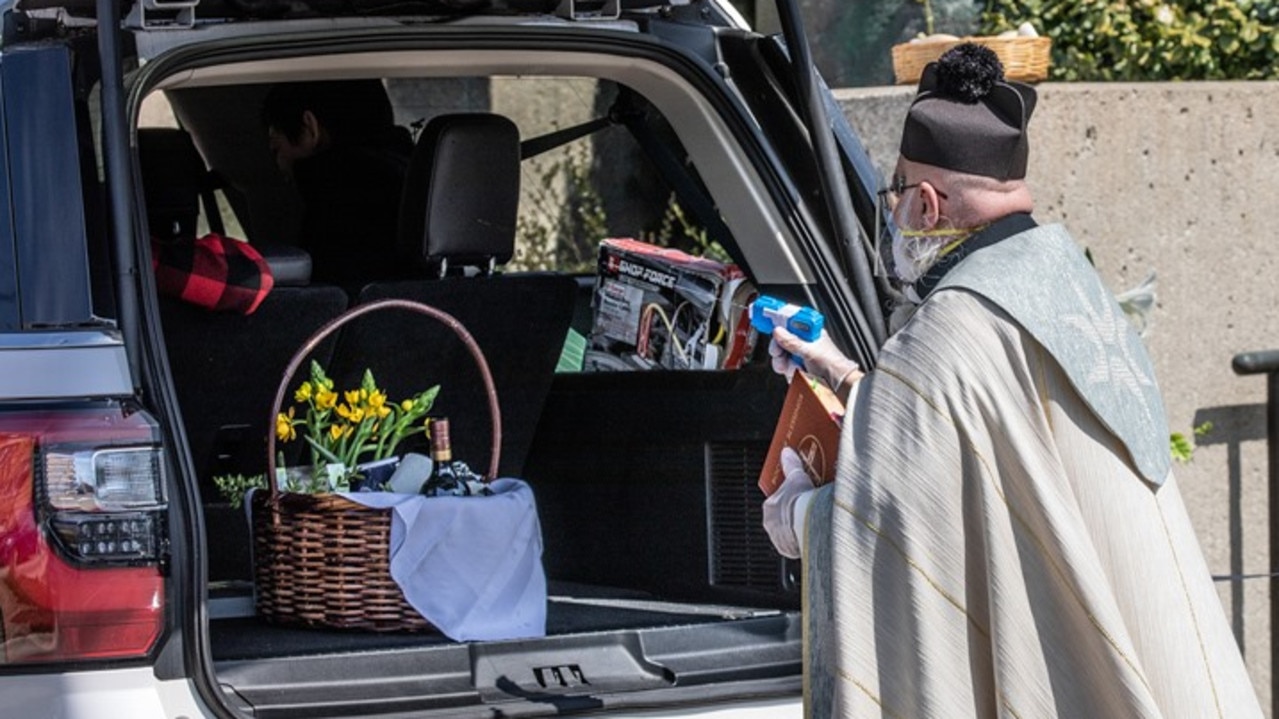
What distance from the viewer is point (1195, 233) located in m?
6.44

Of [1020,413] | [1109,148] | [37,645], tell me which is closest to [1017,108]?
[1020,413]

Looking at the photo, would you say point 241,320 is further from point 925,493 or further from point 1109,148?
point 1109,148

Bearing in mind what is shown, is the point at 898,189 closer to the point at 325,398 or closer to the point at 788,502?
the point at 788,502

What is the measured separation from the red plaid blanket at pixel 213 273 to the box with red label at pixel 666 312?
0.79 meters

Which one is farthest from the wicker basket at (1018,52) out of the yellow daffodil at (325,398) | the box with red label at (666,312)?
the yellow daffodil at (325,398)

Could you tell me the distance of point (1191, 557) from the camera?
2.78 metres

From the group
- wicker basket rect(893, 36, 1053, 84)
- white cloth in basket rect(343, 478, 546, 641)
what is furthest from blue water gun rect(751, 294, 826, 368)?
wicker basket rect(893, 36, 1053, 84)

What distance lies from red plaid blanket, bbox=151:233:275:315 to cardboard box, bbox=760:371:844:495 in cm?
→ 130

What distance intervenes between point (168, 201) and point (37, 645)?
144 cm

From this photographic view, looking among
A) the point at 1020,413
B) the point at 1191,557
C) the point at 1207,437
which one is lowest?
the point at 1207,437

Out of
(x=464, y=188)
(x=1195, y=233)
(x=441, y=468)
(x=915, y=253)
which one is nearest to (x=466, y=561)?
(x=441, y=468)

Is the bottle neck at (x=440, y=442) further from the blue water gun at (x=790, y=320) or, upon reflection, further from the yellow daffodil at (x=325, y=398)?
the blue water gun at (x=790, y=320)

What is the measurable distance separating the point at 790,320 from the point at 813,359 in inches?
2.8

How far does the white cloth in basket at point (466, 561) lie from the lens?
361 centimetres
